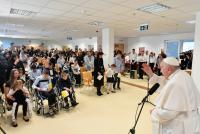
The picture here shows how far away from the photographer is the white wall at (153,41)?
39.8 ft

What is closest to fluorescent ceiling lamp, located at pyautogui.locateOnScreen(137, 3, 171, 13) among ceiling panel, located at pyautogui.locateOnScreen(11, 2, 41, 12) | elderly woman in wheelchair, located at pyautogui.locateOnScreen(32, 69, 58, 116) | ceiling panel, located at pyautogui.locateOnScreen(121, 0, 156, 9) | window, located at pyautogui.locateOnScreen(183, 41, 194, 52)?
ceiling panel, located at pyautogui.locateOnScreen(121, 0, 156, 9)

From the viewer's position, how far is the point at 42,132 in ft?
11.6

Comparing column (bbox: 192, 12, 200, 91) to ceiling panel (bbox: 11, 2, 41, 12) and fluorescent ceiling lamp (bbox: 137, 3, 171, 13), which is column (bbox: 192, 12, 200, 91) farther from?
ceiling panel (bbox: 11, 2, 41, 12)

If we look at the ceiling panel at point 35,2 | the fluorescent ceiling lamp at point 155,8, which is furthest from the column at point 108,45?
the ceiling panel at point 35,2

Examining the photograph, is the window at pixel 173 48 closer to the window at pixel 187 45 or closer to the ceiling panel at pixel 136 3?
the window at pixel 187 45

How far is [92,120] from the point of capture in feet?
13.5

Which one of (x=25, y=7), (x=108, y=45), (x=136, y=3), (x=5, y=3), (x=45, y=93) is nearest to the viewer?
(x=45, y=93)

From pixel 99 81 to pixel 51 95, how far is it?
2.24 metres

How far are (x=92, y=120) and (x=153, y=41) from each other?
11.5m

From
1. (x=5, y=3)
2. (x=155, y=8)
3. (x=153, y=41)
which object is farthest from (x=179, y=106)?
(x=153, y=41)

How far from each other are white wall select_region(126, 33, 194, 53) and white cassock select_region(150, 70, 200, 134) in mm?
10935

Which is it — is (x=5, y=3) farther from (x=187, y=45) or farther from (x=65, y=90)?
(x=187, y=45)

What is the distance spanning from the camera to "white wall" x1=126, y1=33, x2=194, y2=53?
12127 mm

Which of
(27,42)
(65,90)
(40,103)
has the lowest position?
(40,103)
